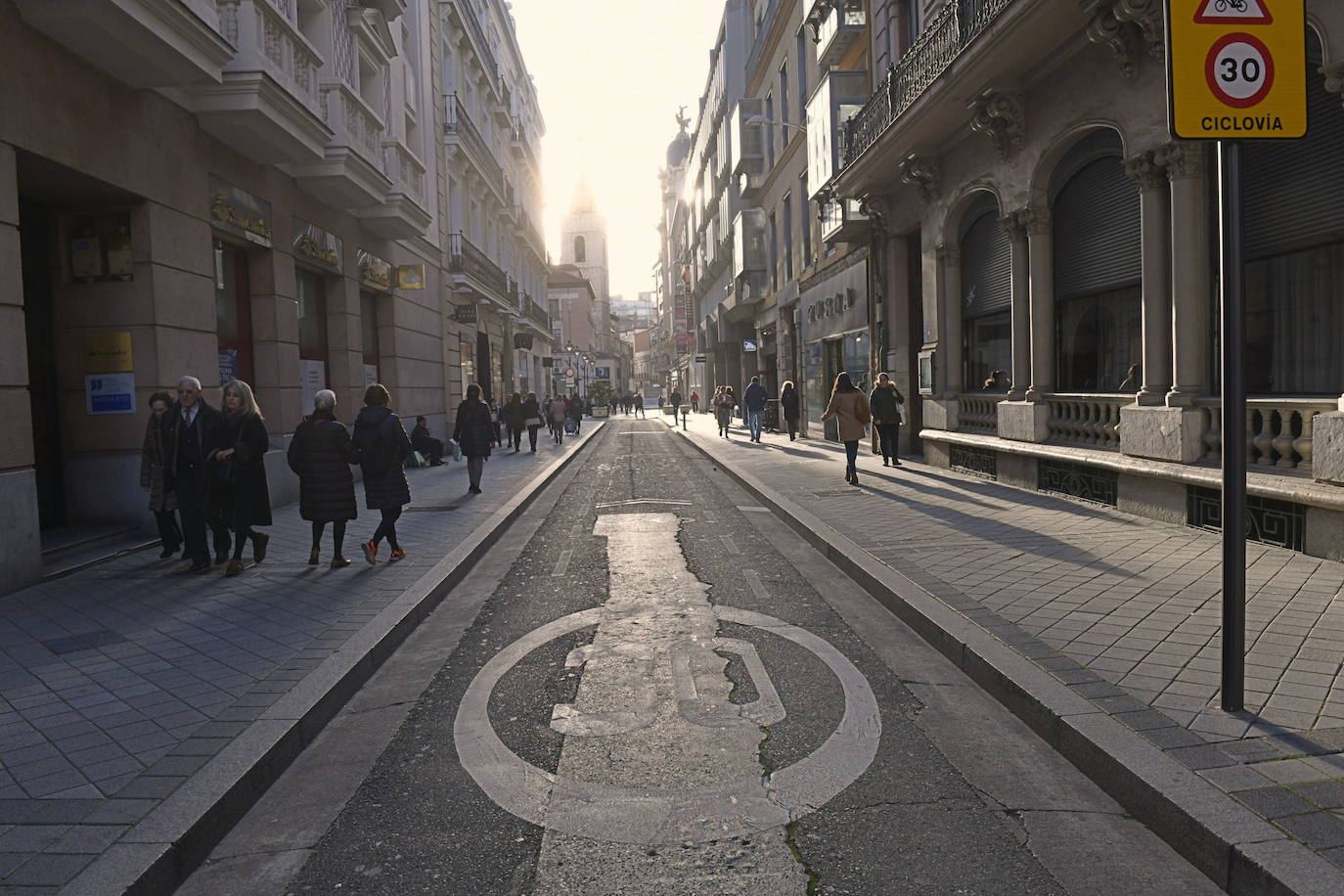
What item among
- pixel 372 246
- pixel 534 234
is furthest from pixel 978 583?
pixel 534 234

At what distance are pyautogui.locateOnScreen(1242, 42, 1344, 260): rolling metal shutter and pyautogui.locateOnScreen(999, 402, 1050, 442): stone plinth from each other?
3804 mm

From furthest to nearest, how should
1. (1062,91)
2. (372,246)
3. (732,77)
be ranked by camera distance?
(732,77) < (372,246) < (1062,91)

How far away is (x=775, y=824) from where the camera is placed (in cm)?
339

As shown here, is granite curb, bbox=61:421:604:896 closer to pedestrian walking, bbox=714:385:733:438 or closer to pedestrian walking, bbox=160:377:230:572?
pedestrian walking, bbox=160:377:230:572

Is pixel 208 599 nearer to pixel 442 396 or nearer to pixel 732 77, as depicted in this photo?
pixel 442 396

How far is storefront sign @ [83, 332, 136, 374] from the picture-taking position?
1021cm

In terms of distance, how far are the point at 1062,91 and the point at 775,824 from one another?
10.6 meters

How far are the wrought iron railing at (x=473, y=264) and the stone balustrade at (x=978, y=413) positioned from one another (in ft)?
49.4

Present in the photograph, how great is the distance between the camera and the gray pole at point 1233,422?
12.6 ft

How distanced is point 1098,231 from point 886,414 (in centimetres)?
563

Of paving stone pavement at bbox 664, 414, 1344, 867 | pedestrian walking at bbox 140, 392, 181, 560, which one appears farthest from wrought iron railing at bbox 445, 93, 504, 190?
paving stone pavement at bbox 664, 414, 1344, 867

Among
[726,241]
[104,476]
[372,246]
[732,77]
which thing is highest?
[732,77]

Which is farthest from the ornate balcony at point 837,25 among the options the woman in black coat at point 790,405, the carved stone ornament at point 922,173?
the woman in black coat at point 790,405

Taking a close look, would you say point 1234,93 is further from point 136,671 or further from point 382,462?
point 382,462
